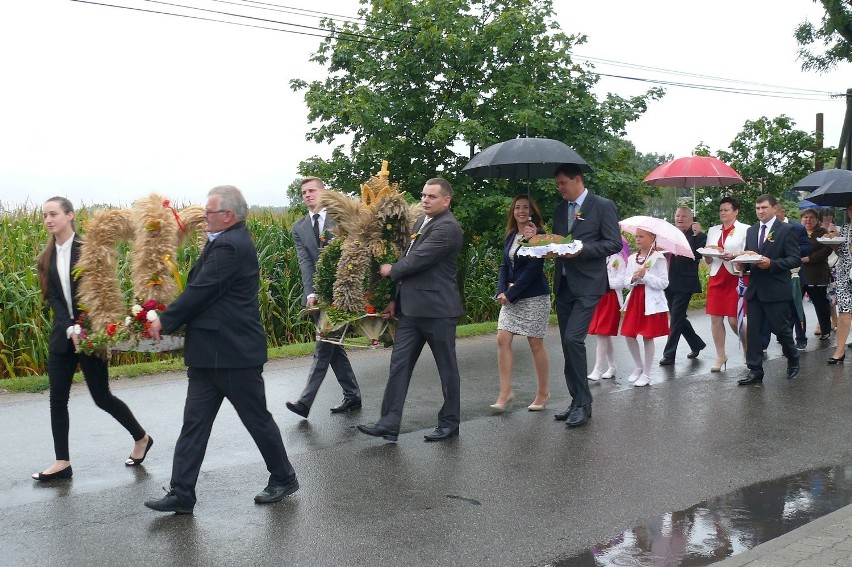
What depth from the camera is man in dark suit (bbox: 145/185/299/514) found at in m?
5.92

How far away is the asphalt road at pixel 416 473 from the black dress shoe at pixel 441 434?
97 millimetres

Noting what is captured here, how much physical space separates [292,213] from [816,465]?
1154 centimetres

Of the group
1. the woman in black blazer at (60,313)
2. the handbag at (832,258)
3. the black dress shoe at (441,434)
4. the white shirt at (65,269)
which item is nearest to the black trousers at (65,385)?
the woman in black blazer at (60,313)

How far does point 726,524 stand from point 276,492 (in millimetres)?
2711

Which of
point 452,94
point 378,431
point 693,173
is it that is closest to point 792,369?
point 693,173

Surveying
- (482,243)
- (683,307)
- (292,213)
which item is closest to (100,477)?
(683,307)

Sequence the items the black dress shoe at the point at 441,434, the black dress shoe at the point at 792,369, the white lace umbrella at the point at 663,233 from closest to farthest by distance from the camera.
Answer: the black dress shoe at the point at 441,434, the black dress shoe at the point at 792,369, the white lace umbrella at the point at 663,233

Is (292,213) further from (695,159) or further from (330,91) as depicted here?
(695,159)

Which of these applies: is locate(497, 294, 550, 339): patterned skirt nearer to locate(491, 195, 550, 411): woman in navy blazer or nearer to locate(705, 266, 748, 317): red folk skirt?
locate(491, 195, 550, 411): woman in navy blazer

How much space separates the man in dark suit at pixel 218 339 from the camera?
592 cm

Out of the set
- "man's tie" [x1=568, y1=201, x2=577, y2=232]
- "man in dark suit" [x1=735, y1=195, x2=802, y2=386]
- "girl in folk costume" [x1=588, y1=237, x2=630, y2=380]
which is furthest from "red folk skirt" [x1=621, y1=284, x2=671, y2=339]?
"man's tie" [x1=568, y1=201, x2=577, y2=232]

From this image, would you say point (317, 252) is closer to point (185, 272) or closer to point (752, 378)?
point (185, 272)

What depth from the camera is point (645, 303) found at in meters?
10.9

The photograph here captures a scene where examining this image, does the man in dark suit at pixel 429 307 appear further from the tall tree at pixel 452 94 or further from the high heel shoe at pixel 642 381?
the tall tree at pixel 452 94
